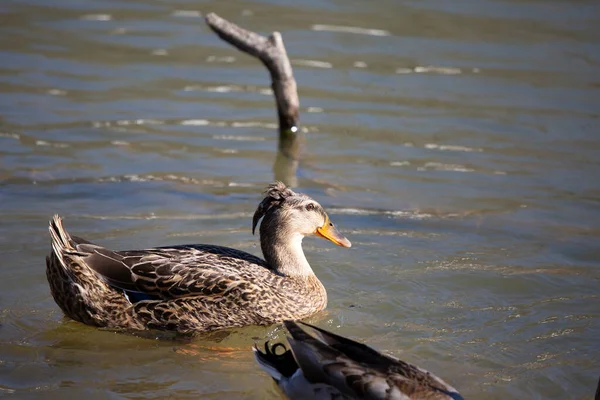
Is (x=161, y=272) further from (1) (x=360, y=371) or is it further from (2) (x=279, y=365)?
(1) (x=360, y=371)

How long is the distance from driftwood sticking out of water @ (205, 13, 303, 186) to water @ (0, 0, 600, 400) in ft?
0.60

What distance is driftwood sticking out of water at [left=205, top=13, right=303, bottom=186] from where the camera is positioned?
1089cm

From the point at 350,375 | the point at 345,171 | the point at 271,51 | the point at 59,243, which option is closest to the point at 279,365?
the point at 350,375

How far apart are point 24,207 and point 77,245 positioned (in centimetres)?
238

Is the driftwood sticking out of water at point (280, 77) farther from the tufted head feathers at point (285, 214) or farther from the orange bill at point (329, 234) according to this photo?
the tufted head feathers at point (285, 214)

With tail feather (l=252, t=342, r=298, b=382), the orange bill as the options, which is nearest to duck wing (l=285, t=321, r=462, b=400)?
tail feather (l=252, t=342, r=298, b=382)

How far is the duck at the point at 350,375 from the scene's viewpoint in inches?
223

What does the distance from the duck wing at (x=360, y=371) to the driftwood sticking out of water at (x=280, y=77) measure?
16.0 ft

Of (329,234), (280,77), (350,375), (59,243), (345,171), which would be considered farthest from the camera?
(280,77)

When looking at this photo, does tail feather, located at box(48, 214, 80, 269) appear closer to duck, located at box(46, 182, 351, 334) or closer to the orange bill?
duck, located at box(46, 182, 351, 334)

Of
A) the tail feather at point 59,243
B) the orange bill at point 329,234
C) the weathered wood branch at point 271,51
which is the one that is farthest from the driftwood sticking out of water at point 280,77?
the tail feather at point 59,243

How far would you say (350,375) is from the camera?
18.8 feet

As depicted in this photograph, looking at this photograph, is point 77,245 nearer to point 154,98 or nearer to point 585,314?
point 585,314

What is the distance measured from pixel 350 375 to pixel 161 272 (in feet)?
7.31
